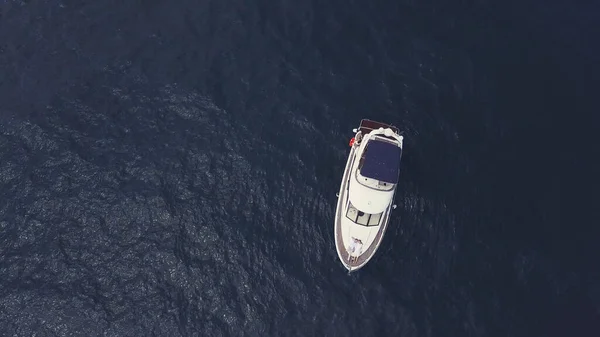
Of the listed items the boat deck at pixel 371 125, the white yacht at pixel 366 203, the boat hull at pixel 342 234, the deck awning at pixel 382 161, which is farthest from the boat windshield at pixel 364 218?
the boat deck at pixel 371 125

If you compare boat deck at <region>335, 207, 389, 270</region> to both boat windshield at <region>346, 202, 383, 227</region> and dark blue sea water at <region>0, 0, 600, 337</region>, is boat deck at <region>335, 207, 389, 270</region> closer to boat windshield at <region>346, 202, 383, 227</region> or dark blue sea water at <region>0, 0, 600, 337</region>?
boat windshield at <region>346, 202, 383, 227</region>

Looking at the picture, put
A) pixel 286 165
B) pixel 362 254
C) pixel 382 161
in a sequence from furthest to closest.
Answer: pixel 286 165 → pixel 382 161 → pixel 362 254

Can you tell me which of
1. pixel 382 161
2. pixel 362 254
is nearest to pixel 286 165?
pixel 382 161

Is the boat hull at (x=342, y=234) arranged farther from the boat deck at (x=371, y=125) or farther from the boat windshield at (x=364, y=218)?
the boat deck at (x=371, y=125)

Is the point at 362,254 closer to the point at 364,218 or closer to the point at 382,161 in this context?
the point at 364,218

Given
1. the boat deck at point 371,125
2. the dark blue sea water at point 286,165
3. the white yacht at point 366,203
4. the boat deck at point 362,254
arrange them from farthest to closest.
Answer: the boat deck at point 371,125 → the white yacht at point 366,203 → the boat deck at point 362,254 → the dark blue sea water at point 286,165

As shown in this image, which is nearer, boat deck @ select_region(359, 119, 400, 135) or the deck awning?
the deck awning

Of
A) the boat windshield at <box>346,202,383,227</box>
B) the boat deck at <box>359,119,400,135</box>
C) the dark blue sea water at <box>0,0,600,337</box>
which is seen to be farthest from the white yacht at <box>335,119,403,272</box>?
the boat deck at <box>359,119,400,135</box>

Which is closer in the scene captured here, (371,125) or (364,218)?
(364,218)
